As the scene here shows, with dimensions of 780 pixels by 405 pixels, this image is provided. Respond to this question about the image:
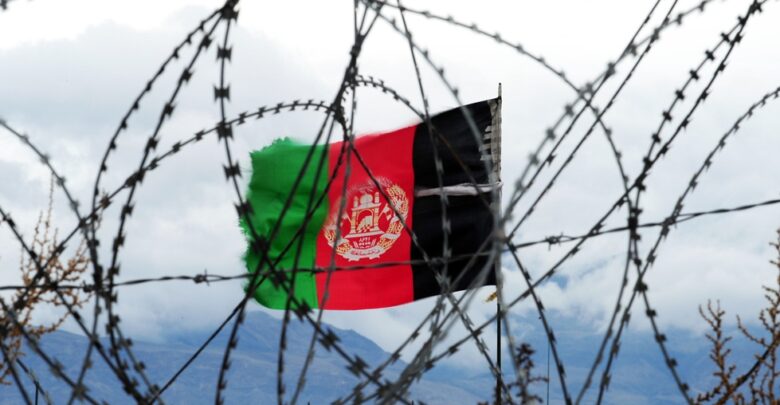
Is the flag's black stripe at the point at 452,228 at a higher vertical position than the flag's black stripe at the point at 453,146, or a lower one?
lower

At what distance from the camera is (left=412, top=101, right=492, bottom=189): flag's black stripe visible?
15492mm

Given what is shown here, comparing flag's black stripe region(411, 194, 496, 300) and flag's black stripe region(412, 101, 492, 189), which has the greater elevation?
flag's black stripe region(412, 101, 492, 189)

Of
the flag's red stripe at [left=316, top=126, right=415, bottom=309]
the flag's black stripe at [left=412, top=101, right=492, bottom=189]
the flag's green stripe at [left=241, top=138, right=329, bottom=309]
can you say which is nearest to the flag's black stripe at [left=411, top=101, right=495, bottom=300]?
the flag's black stripe at [left=412, top=101, right=492, bottom=189]

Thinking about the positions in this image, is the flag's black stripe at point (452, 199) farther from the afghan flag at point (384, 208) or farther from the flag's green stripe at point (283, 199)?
the flag's green stripe at point (283, 199)

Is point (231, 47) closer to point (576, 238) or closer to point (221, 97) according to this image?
point (221, 97)

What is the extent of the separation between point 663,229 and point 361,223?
9.67 metres

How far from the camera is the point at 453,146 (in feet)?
50.4

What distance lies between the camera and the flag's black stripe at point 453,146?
50.8 ft

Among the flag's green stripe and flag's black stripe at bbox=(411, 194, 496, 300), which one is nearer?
flag's black stripe at bbox=(411, 194, 496, 300)

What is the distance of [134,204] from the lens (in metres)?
6.08

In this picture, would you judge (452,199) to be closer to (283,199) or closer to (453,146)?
(453,146)

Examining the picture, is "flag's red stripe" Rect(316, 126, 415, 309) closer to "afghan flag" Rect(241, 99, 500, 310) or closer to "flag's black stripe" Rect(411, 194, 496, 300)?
"afghan flag" Rect(241, 99, 500, 310)

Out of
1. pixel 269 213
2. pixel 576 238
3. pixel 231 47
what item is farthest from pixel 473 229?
pixel 231 47

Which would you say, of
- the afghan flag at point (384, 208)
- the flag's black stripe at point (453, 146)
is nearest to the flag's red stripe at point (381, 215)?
the afghan flag at point (384, 208)
